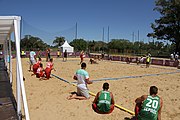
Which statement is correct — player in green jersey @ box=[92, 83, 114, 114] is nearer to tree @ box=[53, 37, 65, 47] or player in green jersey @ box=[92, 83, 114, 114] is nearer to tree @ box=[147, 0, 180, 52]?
tree @ box=[147, 0, 180, 52]

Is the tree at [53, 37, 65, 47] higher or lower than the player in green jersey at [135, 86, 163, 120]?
higher

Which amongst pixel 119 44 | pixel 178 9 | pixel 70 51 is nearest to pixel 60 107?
pixel 70 51

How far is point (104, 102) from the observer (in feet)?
15.9

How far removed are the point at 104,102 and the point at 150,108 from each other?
1319mm

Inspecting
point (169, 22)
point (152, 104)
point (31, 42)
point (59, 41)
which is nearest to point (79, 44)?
point (59, 41)

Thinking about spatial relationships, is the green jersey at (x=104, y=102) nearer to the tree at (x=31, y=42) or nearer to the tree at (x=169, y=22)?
the tree at (x=169, y=22)

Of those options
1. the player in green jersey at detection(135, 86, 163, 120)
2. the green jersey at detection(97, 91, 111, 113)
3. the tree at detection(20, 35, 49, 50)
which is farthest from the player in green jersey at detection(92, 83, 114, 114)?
the tree at detection(20, 35, 49, 50)

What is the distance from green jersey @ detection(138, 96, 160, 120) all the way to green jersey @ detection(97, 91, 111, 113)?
3.55 feet

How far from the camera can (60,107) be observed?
547cm

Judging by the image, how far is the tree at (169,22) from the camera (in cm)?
4544

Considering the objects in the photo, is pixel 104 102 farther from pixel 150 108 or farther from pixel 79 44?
pixel 79 44

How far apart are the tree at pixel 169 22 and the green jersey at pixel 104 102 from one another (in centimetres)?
4533

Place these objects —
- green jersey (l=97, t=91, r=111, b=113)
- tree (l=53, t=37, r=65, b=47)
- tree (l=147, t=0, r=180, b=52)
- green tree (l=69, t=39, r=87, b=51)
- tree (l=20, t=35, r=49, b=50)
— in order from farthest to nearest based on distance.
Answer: tree (l=53, t=37, r=65, b=47) < green tree (l=69, t=39, r=87, b=51) < tree (l=20, t=35, r=49, b=50) < tree (l=147, t=0, r=180, b=52) < green jersey (l=97, t=91, r=111, b=113)

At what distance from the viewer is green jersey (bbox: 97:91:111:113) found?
4828mm
